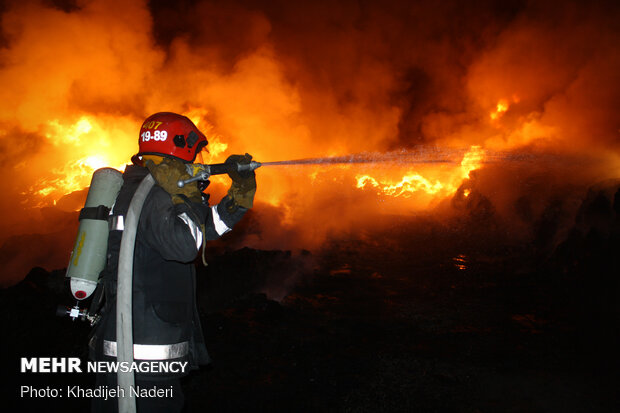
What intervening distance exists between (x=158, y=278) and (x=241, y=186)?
0.81 meters

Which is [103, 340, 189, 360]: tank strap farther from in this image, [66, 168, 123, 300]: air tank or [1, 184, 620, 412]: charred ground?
[1, 184, 620, 412]: charred ground

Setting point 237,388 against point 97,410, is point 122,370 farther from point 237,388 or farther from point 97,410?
point 237,388

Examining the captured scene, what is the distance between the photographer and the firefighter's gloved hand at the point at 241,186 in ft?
8.56

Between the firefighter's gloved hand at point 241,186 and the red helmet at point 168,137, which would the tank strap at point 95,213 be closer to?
the red helmet at point 168,137

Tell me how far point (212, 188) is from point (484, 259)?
32.2 ft

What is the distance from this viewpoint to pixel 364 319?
6.87 metres

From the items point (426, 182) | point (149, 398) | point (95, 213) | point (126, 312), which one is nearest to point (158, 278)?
point (126, 312)

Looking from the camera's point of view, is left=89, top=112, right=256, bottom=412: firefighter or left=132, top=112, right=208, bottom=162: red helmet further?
left=132, top=112, right=208, bottom=162: red helmet

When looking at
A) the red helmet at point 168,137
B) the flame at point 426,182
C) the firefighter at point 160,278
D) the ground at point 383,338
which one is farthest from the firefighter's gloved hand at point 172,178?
the flame at point 426,182

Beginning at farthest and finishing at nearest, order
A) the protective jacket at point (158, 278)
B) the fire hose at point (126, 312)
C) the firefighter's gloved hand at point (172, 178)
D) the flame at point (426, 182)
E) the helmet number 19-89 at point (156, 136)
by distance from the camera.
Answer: the flame at point (426, 182) < the helmet number 19-89 at point (156, 136) < the firefighter's gloved hand at point (172, 178) < the protective jacket at point (158, 278) < the fire hose at point (126, 312)

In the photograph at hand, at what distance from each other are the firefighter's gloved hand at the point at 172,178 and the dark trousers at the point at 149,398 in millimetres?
1068

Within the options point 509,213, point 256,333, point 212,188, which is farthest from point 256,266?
point 509,213

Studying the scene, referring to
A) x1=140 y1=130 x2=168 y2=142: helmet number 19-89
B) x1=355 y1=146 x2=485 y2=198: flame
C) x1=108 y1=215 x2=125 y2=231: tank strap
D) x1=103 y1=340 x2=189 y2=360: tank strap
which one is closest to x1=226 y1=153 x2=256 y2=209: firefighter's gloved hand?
x1=140 y1=130 x2=168 y2=142: helmet number 19-89

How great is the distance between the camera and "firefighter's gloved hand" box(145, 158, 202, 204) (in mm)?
2250
